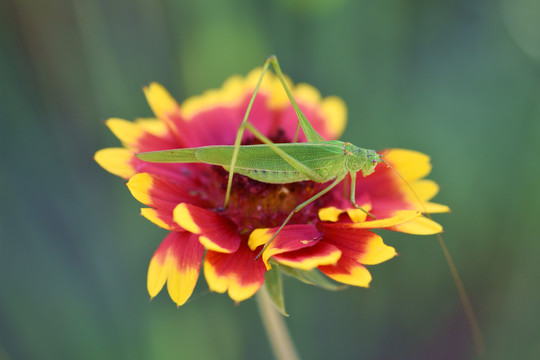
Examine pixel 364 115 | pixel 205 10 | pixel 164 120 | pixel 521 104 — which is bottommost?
pixel 521 104

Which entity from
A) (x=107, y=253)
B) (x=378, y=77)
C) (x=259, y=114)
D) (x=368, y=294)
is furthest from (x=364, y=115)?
(x=107, y=253)

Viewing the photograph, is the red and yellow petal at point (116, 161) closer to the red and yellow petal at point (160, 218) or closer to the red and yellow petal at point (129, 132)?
the red and yellow petal at point (129, 132)

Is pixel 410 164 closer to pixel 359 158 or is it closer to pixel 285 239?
pixel 359 158

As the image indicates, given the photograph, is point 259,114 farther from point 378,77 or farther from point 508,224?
point 508,224

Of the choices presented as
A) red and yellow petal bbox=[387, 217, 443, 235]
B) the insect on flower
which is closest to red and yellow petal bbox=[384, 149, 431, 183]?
the insect on flower

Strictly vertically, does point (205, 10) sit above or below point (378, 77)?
above

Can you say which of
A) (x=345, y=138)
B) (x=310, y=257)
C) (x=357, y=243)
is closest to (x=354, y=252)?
(x=357, y=243)

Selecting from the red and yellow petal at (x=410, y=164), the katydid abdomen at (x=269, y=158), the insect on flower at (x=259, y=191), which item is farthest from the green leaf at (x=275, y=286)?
the red and yellow petal at (x=410, y=164)
